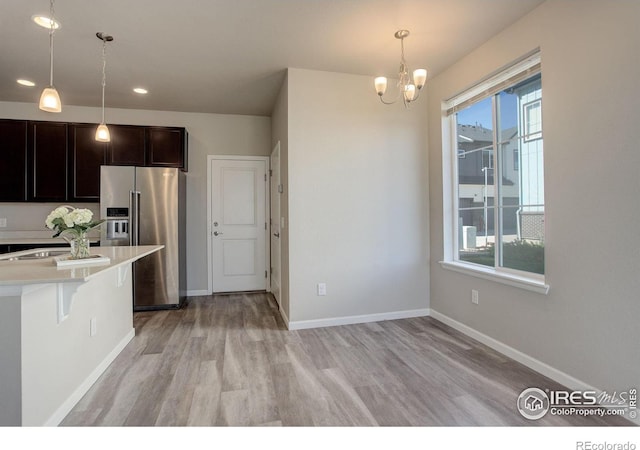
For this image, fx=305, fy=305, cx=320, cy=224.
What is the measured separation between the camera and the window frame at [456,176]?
2338mm

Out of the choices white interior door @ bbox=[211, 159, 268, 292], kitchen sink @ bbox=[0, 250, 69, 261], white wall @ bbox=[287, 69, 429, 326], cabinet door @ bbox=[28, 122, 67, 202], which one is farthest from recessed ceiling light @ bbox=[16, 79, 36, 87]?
white wall @ bbox=[287, 69, 429, 326]

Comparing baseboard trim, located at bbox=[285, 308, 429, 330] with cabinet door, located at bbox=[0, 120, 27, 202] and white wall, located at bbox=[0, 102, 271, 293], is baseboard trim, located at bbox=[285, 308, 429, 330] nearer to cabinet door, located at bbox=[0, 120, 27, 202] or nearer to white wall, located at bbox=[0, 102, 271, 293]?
white wall, located at bbox=[0, 102, 271, 293]

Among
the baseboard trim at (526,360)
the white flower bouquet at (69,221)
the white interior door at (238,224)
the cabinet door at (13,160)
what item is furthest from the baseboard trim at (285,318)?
the cabinet door at (13,160)

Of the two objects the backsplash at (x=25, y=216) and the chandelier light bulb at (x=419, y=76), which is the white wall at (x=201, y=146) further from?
the chandelier light bulb at (x=419, y=76)

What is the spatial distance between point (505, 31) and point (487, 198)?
Answer: 1.36 meters

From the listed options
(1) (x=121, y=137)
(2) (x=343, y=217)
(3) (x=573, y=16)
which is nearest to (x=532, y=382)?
(2) (x=343, y=217)

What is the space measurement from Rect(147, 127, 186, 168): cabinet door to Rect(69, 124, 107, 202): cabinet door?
55cm

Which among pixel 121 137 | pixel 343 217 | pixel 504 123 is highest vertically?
pixel 121 137

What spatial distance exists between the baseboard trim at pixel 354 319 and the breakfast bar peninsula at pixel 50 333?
1.61 m

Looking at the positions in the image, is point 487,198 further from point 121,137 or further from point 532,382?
point 121,137

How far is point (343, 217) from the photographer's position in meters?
3.20

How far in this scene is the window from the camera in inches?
93.1

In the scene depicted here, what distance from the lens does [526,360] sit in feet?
7.55

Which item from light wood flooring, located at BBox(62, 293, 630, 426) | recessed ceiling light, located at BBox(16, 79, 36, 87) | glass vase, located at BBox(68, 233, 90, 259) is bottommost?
light wood flooring, located at BBox(62, 293, 630, 426)
